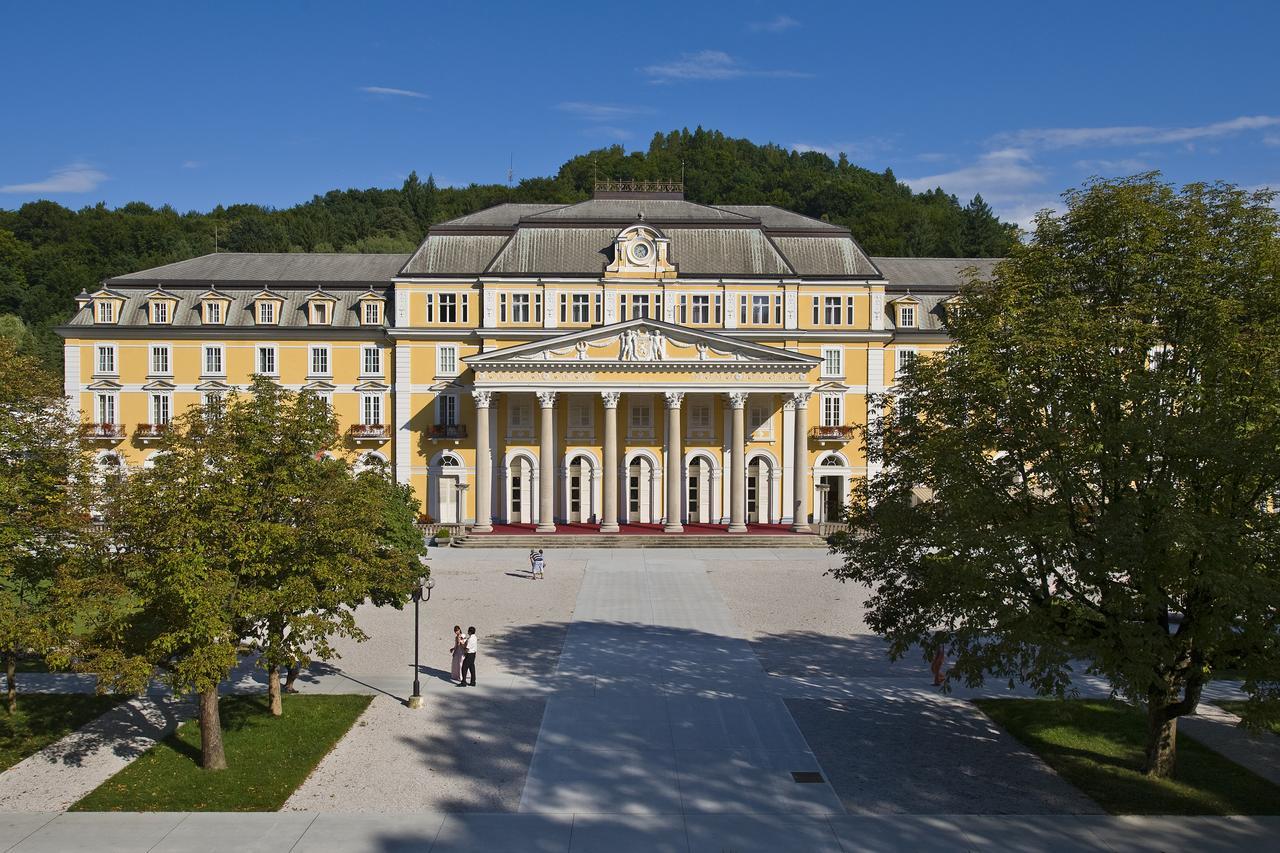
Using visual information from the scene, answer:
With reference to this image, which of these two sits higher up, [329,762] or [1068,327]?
[1068,327]

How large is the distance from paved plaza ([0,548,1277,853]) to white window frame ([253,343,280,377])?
1048 inches

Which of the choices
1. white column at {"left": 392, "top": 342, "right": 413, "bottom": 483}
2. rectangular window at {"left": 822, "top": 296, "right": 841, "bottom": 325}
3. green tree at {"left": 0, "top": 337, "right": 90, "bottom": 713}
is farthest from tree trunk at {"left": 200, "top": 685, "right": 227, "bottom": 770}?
rectangular window at {"left": 822, "top": 296, "right": 841, "bottom": 325}

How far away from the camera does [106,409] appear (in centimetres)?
5003

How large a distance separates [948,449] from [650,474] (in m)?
33.9

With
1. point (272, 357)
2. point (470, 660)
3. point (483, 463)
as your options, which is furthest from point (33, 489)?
point (272, 357)

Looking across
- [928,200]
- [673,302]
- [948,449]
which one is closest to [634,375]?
[673,302]

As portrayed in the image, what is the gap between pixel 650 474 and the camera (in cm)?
4941

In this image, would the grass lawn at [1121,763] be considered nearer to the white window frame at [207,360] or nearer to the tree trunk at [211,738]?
the tree trunk at [211,738]

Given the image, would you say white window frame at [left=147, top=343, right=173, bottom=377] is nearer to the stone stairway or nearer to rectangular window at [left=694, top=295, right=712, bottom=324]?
the stone stairway

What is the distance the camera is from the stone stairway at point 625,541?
4469 centimetres

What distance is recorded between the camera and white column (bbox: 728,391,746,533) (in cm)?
4653

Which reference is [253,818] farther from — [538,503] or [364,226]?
[364,226]

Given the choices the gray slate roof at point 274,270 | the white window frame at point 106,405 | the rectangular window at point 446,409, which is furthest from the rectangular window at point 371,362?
the white window frame at point 106,405

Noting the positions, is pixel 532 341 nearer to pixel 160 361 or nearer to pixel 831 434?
pixel 831 434
